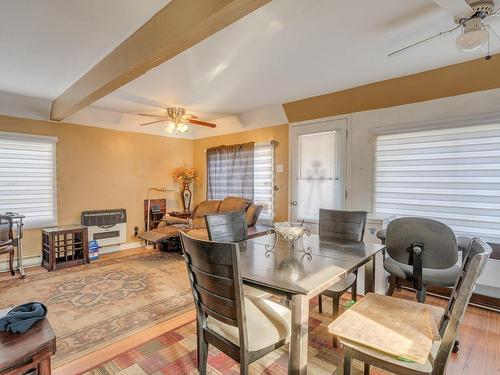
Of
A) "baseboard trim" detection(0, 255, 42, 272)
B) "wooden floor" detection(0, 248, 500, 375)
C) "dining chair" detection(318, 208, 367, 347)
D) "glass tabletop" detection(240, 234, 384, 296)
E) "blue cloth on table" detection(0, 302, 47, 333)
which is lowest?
"wooden floor" detection(0, 248, 500, 375)

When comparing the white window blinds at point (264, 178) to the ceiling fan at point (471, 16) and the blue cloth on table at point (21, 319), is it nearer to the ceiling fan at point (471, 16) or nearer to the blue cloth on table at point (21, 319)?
the ceiling fan at point (471, 16)

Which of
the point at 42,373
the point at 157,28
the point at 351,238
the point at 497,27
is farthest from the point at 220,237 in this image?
the point at 497,27

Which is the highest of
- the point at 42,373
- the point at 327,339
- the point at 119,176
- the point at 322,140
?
the point at 322,140

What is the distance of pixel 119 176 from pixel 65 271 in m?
1.82

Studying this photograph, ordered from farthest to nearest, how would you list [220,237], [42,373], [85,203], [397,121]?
[85,203], [397,121], [220,237], [42,373]

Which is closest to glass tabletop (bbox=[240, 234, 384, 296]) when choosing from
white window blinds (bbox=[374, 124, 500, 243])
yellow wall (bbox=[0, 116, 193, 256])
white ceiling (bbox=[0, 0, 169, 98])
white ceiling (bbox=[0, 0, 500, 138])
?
white window blinds (bbox=[374, 124, 500, 243])

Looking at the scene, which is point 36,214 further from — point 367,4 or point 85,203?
point 367,4

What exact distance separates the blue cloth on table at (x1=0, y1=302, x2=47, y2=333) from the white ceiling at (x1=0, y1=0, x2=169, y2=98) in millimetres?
1993

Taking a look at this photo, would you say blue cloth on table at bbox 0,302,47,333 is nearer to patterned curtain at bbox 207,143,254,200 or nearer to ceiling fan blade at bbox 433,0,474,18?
ceiling fan blade at bbox 433,0,474,18

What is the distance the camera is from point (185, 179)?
5742mm

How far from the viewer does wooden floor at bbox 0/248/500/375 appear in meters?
1.90

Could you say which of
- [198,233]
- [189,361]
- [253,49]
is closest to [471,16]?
[253,49]

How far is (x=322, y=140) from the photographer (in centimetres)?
397

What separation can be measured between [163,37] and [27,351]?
2.02 m
